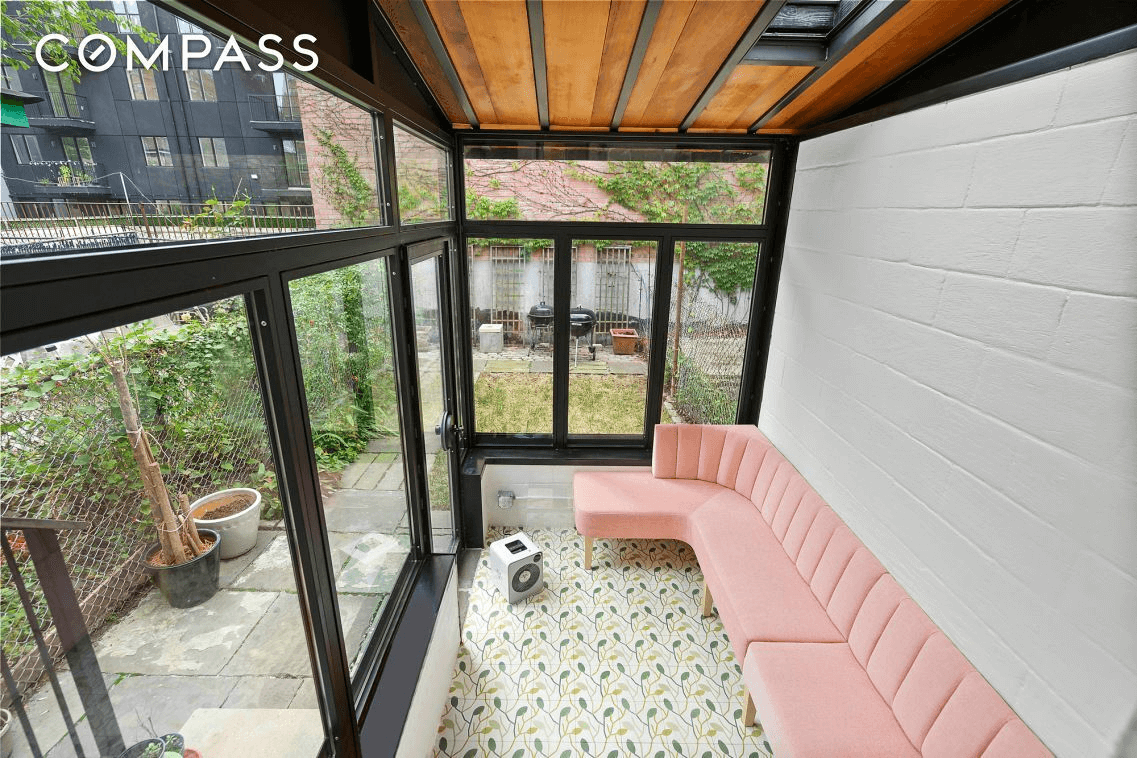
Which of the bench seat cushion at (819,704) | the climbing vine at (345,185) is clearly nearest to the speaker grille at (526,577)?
the bench seat cushion at (819,704)

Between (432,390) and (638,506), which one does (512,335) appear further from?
(638,506)

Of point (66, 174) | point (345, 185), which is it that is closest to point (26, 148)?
point (66, 174)

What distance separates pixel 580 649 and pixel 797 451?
5.30 feet

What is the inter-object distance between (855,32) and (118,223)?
2098 mm

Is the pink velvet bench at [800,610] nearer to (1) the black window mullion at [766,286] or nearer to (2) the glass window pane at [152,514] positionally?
(1) the black window mullion at [766,286]

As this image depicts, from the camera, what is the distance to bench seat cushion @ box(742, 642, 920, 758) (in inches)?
65.7

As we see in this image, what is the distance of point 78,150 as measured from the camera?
0.67 meters

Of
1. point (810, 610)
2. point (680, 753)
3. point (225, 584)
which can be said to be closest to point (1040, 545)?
point (810, 610)

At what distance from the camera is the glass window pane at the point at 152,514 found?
64cm

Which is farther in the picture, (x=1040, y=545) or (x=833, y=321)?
(x=833, y=321)

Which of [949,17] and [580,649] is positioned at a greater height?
[949,17]

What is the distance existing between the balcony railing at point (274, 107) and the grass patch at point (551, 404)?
2399mm

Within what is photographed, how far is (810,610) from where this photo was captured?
7.29ft

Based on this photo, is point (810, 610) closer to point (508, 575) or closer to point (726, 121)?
point (508, 575)
